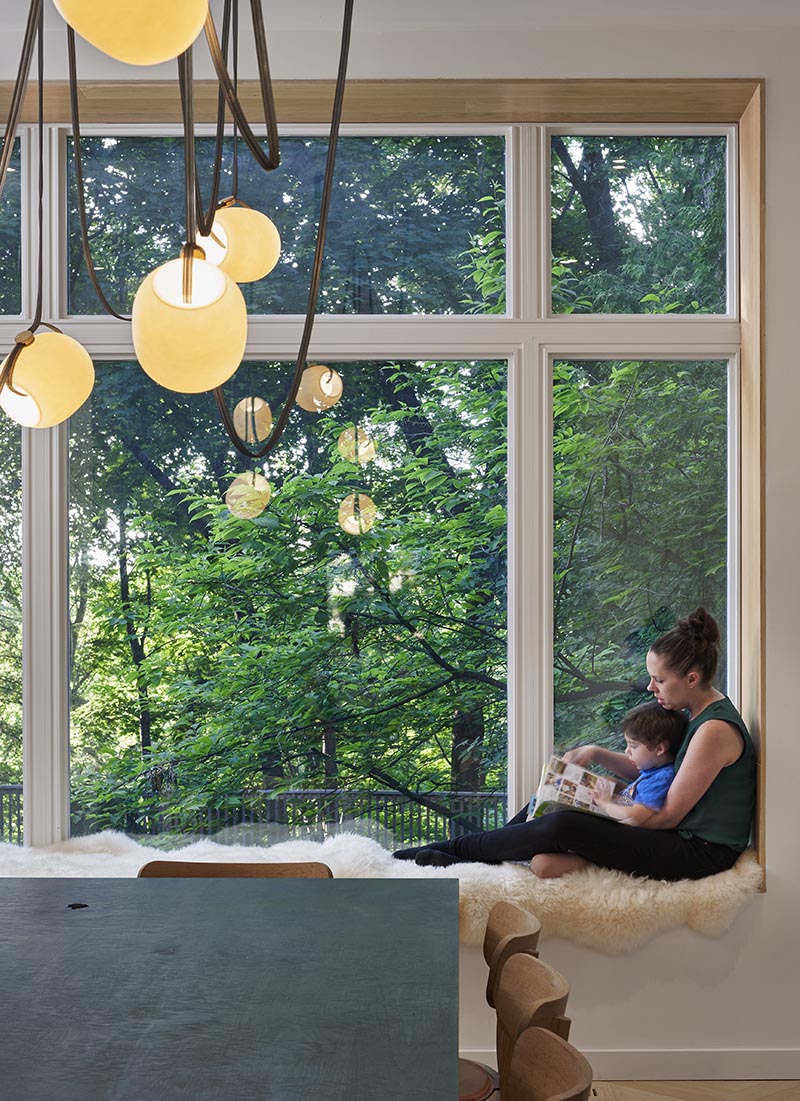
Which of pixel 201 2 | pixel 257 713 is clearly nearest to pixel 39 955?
pixel 201 2

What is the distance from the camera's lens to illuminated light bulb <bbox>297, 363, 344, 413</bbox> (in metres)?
3.82

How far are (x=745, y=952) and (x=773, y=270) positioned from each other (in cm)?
221

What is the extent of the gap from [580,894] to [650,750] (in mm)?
552

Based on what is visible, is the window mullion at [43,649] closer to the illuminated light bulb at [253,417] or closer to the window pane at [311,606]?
the window pane at [311,606]

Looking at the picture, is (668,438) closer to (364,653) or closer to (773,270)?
(773,270)

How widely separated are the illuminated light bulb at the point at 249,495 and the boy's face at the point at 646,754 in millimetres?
1493

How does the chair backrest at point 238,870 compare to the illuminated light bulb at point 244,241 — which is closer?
the illuminated light bulb at point 244,241

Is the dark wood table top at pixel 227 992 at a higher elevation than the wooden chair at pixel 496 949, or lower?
higher

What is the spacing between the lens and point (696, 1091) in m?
3.43

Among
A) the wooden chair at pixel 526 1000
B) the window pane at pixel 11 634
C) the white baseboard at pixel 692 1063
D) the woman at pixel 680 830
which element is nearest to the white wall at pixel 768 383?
the white baseboard at pixel 692 1063

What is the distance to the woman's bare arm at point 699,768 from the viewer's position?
3527mm

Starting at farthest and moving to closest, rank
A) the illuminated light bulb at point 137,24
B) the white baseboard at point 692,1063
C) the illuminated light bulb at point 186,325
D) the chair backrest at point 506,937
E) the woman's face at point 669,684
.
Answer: the woman's face at point 669,684, the white baseboard at point 692,1063, the chair backrest at point 506,937, the illuminated light bulb at point 186,325, the illuminated light bulb at point 137,24

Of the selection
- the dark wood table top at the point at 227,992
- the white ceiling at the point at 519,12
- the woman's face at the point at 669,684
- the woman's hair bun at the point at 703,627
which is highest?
the white ceiling at the point at 519,12

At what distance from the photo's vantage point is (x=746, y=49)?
11.9ft
